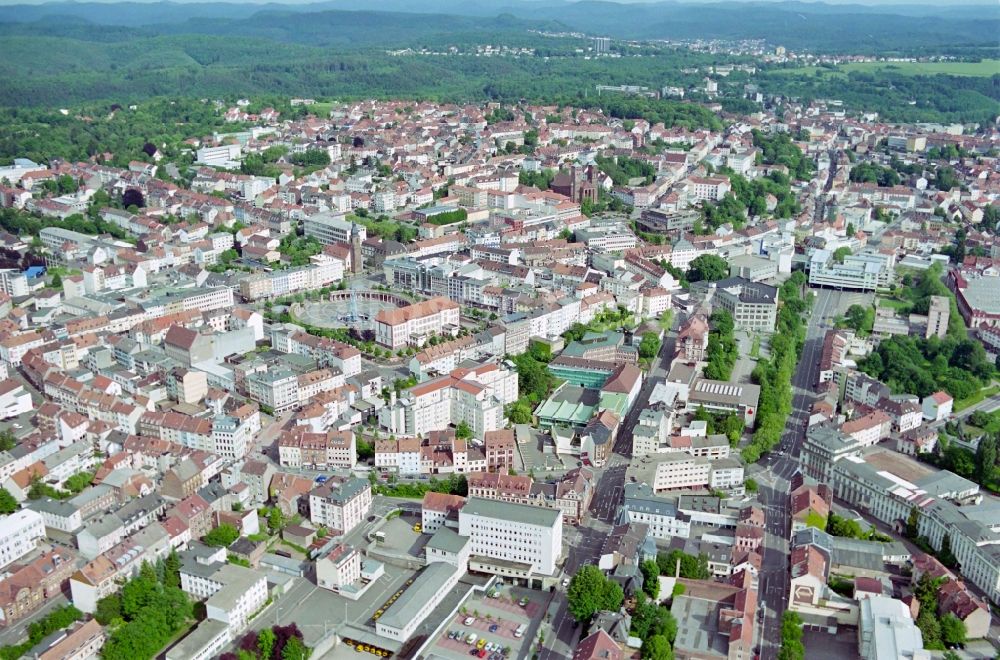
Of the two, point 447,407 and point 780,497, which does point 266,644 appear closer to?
point 447,407

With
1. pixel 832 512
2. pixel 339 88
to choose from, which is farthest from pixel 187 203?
pixel 339 88

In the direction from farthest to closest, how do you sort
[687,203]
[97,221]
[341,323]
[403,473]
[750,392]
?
[687,203] → [97,221] → [341,323] → [750,392] → [403,473]

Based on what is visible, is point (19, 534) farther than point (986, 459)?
No

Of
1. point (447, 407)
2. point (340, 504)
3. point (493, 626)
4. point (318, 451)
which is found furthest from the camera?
point (447, 407)

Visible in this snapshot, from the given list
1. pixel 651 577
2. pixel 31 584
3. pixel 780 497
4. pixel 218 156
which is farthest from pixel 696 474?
pixel 218 156

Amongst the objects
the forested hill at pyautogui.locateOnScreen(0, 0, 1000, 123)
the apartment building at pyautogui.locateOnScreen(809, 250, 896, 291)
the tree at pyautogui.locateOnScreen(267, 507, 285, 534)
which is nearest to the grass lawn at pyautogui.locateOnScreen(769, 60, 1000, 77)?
the forested hill at pyautogui.locateOnScreen(0, 0, 1000, 123)

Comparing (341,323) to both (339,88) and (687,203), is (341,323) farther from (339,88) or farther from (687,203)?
(339,88)
